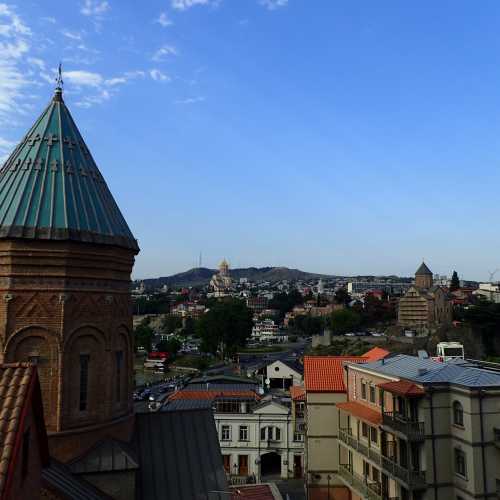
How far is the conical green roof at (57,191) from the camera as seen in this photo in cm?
1273

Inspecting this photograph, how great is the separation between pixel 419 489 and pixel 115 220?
14.9 m

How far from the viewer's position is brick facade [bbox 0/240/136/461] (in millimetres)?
12375

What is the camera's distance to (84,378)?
13.1m

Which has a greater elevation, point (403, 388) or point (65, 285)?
point (65, 285)

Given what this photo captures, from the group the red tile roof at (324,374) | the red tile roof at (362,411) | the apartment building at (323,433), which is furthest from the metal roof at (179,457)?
the red tile roof at (324,374)

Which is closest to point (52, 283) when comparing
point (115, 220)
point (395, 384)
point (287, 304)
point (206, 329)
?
point (115, 220)

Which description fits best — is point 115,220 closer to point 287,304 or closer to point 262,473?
point 262,473

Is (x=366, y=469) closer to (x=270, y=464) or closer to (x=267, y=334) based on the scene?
(x=270, y=464)

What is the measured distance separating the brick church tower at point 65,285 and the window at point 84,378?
0.08 feet

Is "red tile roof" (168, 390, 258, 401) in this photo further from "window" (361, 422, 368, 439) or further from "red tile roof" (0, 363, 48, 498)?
"red tile roof" (0, 363, 48, 498)

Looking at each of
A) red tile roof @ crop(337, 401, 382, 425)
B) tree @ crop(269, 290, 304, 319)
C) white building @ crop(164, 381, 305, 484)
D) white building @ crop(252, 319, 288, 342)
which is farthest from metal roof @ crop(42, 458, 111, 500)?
tree @ crop(269, 290, 304, 319)

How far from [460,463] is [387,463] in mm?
3230

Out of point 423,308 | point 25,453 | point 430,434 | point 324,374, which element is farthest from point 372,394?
point 423,308

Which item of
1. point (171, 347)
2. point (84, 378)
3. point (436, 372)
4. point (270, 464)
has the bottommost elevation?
point (270, 464)
